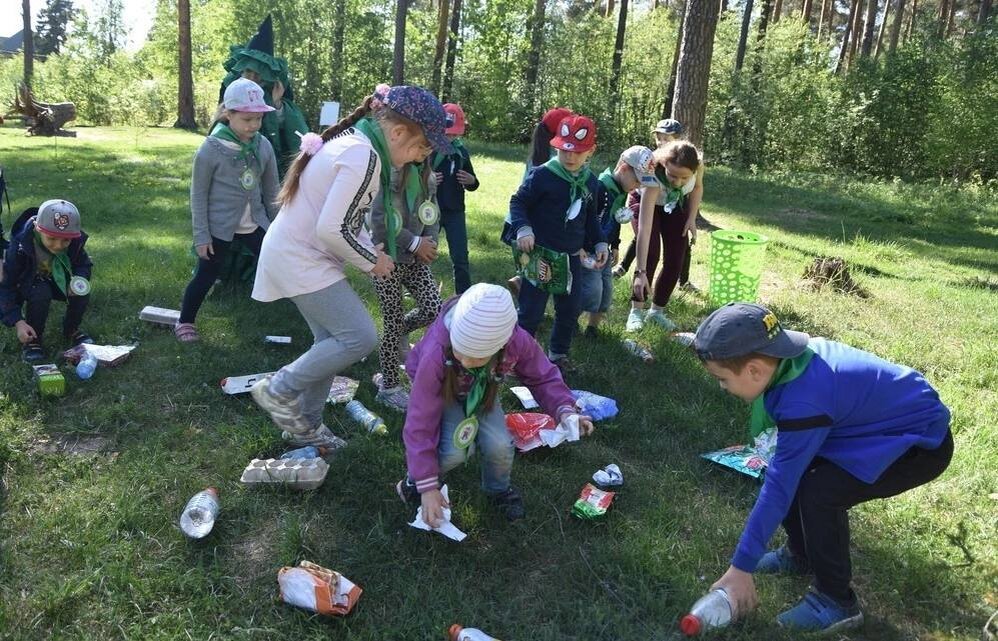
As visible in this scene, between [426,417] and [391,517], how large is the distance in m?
0.63

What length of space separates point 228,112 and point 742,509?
389cm

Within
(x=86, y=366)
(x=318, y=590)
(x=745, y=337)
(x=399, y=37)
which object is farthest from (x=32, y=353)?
(x=399, y=37)

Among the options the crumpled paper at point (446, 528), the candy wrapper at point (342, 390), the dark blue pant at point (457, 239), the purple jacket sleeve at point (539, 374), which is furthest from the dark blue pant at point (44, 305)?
the purple jacket sleeve at point (539, 374)

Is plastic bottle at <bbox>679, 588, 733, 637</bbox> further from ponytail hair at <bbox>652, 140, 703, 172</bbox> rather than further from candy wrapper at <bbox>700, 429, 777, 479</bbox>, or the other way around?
ponytail hair at <bbox>652, 140, 703, 172</bbox>

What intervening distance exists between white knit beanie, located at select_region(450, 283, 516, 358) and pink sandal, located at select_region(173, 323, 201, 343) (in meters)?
2.90

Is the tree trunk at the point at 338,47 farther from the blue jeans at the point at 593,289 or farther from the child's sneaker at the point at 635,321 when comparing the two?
the blue jeans at the point at 593,289

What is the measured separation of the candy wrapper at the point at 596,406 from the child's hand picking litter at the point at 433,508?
147 cm

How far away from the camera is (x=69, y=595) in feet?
8.41

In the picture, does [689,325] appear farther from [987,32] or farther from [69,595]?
[987,32]

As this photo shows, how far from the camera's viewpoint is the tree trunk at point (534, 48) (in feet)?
80.8

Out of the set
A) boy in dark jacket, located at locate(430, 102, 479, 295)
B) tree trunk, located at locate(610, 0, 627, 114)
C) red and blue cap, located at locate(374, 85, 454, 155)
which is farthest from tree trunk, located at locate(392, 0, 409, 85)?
red and blue cap, located at locate(374, 85, 454, 155)

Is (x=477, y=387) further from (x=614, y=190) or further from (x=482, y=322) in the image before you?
(x=614, y=190)

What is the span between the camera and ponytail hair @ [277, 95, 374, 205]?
305cm

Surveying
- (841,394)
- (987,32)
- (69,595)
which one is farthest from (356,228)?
(987,32)
